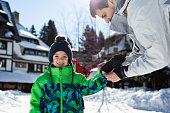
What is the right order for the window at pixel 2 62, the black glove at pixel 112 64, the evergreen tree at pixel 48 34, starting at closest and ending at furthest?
the black glove at pixel 112 64 < the window at pixel 2 62 < the evergreen tree at pixel 48 34

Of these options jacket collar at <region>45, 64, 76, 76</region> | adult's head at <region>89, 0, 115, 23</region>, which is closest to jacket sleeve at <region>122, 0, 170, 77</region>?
adult's head at <region>89, 0, 115, 23</region>

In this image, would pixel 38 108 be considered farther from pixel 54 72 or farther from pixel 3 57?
pixel 3 57

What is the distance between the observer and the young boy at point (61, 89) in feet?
7.78

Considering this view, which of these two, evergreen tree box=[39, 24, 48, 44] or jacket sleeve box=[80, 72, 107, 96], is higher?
evergreen tree box=[39, 24, 48, 44]

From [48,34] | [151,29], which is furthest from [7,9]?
[151,29]

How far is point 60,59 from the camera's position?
2.71 m

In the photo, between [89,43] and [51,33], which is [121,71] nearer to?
[89,43]

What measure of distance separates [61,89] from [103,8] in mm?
1187

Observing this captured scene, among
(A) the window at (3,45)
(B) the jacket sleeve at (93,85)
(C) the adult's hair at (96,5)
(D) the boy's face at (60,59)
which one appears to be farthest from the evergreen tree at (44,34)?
(C) the adult's hair at (96,5)

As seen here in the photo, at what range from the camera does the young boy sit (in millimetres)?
2371

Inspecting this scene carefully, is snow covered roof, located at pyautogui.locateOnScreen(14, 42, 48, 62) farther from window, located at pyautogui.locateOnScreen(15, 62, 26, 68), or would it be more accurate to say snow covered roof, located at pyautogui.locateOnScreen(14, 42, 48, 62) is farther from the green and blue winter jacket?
the green and blue winter jacket

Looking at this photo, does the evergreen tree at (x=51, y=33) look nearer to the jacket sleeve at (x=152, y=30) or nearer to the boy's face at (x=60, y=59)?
the boy's face at (x=60, y=59)

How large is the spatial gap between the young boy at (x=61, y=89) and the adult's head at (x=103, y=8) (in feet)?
2.65

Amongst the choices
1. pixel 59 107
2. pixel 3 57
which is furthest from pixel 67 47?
pixel 3 57
